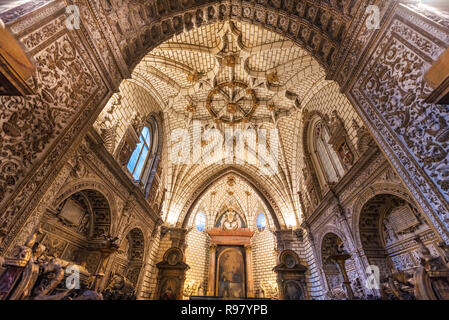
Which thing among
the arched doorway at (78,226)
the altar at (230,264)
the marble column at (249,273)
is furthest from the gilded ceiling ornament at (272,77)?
the marble column at (249,273)

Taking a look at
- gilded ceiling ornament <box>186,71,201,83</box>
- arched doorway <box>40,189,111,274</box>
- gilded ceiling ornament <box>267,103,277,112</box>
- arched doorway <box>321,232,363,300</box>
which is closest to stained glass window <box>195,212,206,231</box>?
arched doorway <box>321,232,363,300</box>

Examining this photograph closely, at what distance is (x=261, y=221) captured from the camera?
61.1 feet

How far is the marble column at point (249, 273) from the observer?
14801mm

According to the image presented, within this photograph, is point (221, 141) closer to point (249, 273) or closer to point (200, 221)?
point (200, 221)

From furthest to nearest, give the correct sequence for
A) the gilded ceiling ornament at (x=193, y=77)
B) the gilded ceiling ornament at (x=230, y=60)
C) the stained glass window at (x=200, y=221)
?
the stained glass window at (x=200, y=221) → the gilded ceiling ornament at (x=193, y=77) → the gilded ceiling ornament at (x=230, y=60)

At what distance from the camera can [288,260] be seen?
12.1 m

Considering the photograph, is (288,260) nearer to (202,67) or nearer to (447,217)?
(447,217)

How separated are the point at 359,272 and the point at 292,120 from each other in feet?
29.3

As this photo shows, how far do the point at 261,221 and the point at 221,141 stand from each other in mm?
8915

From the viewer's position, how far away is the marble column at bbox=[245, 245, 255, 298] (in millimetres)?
14801

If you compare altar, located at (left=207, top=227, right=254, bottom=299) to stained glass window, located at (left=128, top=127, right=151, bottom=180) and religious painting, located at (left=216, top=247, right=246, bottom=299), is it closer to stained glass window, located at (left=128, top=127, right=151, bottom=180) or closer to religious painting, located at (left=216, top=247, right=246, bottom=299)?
religious painting, located at (left=216, top=247, right=246, bottom=299)

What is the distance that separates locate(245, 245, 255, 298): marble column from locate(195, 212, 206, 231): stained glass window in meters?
4.57

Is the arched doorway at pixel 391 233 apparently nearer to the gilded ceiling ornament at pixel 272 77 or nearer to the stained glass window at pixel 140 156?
the gilded ceiling ornament at pixel 272 77

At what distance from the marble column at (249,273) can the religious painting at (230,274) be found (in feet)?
1.16
